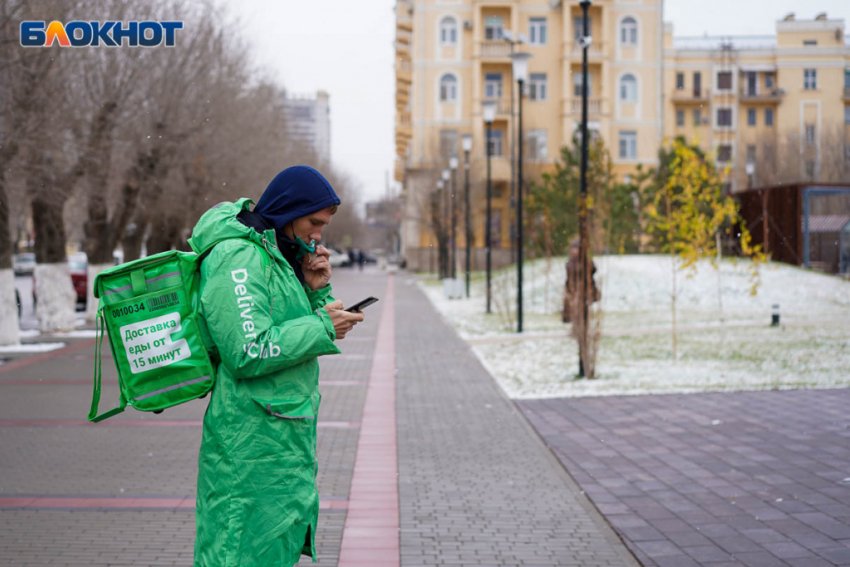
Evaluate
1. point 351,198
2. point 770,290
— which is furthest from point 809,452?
point 351,198

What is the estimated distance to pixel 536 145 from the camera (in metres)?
49.4

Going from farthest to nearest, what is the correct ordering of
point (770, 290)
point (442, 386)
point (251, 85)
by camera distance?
point (251, 85)
point (770, 290)
point (442, 386)

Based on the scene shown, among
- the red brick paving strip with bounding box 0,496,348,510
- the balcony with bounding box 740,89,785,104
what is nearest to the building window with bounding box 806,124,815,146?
the balcony with bounding box 740,89,785,104

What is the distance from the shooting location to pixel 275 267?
279 cm

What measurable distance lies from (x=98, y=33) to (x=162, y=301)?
14467mm

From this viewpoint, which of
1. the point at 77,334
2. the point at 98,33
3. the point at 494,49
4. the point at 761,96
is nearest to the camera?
the point at 98,33

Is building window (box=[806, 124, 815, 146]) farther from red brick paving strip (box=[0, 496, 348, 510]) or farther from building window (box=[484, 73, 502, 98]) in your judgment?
red brick paving strip (box=[0, 496, 348, 510])

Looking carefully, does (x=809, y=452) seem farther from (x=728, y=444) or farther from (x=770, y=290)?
(x=770, y=290)

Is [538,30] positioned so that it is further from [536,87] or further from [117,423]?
[117,423]

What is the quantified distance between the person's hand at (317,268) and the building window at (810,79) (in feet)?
88.7

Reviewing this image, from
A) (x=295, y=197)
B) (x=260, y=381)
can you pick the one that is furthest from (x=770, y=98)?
(x=260, y=381)

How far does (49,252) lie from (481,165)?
31549 mm

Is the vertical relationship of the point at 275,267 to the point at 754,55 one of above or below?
below

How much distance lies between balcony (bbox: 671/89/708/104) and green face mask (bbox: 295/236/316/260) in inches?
2461
